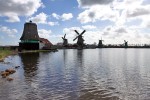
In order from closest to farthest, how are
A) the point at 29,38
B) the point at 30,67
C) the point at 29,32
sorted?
the point at 30,67 → the point at 29,38 → the point at 29,32

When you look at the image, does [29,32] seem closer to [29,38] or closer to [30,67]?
[29,38]

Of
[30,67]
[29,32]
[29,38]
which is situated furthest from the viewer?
[29,32]

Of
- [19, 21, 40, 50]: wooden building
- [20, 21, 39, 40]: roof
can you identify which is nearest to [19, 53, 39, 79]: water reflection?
[19, 21, 40, 50]: wooden building

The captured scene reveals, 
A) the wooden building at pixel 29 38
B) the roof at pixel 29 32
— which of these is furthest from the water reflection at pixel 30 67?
the roof at pixel 29 32

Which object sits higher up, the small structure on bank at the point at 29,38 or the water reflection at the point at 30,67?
the small structure on bank at the point at 29,38

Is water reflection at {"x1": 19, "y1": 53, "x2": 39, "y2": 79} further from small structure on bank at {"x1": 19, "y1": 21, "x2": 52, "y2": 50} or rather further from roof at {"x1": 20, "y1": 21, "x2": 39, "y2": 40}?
roof at {"x1": 20, "y1": 21, "x2": 39, "y2": 40}

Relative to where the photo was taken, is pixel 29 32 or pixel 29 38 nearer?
pixel 29 38

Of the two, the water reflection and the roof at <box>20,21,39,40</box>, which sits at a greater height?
the roof at <box>20,21,39,40</box>

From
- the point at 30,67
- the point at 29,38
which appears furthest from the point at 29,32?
the point at 30,67

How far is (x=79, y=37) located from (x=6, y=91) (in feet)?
461

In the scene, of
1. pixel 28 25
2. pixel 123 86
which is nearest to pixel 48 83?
pixel 123 86

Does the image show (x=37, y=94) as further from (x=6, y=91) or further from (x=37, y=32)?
(x=37, y=32)

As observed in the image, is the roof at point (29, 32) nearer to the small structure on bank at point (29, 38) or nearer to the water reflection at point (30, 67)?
the small structure on bank at point (29, 38)

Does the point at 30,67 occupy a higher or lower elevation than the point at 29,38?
lower
